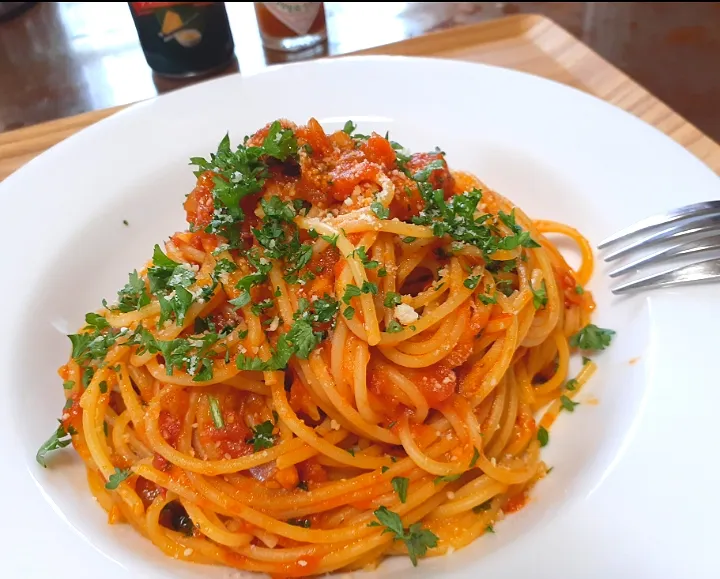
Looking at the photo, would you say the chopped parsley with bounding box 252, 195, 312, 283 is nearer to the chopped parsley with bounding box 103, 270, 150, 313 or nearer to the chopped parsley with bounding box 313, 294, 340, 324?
the chopped parsley with bounding box 313, 294, 340, 324

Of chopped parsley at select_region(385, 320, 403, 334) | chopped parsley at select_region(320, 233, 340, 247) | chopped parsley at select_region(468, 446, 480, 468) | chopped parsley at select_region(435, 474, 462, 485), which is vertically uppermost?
chopped parsley at select_region(320, 233, 340, 247)

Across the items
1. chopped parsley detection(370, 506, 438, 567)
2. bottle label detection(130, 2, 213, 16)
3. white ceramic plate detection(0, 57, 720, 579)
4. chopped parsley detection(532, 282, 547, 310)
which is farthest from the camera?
bottle label detection(130, 2, 213, 16)

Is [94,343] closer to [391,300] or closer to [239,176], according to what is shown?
[239,176]

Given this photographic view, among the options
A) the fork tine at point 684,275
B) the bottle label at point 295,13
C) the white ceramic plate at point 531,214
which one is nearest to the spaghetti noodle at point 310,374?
the white ceramic plate at point 531,214

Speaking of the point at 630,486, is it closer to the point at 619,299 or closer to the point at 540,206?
the point at 619,299

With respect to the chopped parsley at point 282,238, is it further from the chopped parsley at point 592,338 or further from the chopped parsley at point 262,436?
the chopped parsley at point 592,338

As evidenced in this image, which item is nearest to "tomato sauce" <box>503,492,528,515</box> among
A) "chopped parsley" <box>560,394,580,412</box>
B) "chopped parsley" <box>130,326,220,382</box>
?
"chopped parsley" <box>560,394,580,412</box>
